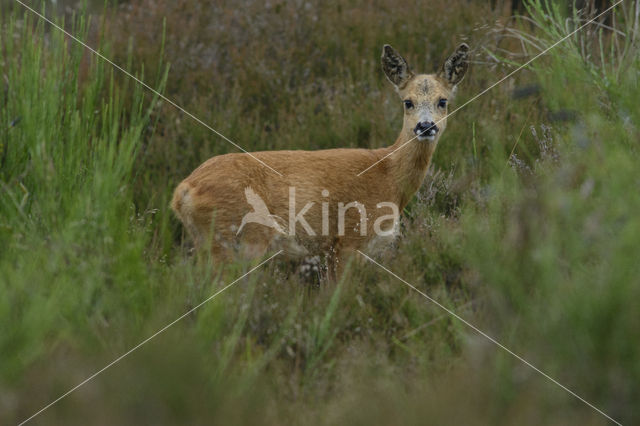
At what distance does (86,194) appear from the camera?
317 centimetres

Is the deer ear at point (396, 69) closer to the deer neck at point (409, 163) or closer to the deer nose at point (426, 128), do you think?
the deer neck at point (409, 163)

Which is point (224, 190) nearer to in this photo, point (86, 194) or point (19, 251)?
point (86, 194)

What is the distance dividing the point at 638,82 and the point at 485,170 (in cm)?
168

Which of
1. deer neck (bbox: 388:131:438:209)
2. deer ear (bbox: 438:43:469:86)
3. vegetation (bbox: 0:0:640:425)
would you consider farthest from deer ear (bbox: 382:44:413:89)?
vegetation (bbox: 0:0:640:425)

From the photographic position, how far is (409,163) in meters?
4.89

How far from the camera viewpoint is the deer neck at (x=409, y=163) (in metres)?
4.86

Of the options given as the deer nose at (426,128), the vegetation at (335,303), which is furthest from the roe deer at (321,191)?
Result: the vegetation at (335,303)

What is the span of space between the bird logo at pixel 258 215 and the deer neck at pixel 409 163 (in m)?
0.96

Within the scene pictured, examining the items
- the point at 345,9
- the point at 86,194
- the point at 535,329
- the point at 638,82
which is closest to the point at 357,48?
the point at 345,9

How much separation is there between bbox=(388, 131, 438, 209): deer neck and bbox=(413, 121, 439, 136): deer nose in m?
0.29

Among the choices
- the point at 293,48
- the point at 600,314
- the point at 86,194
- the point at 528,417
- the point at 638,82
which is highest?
the point at 293,48

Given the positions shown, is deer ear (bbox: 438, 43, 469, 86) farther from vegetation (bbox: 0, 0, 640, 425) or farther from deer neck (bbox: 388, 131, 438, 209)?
vegetation (bbox: 0, 0, 640, 425)

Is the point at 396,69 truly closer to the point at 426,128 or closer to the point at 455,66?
the point at 455,66

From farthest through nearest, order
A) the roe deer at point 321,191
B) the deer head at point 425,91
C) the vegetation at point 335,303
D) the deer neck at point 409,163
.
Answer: the deer neck at point 409,163
the deer head at point 425,91
the roe deer at point 321,191
the vegetation at point 335,303
